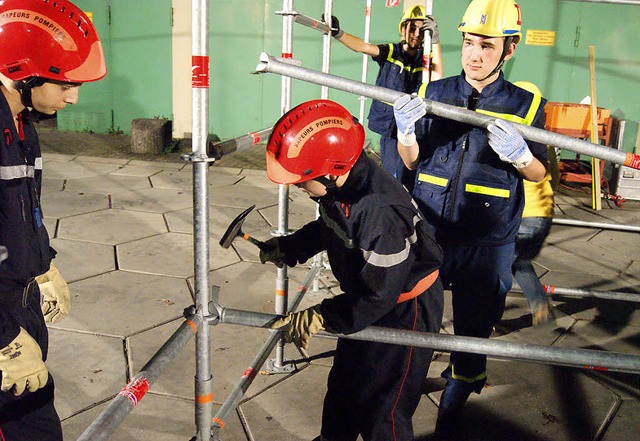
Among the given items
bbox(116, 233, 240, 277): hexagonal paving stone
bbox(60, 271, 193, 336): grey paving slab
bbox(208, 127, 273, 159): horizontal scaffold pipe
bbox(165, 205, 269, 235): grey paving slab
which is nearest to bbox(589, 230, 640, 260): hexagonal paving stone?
bbox(165, 205, 269, 235): grey paving slab

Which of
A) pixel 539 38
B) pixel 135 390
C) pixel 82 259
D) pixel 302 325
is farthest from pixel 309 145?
pixel 539 38

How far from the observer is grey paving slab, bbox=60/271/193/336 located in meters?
3.75

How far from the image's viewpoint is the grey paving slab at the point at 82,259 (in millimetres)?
4492

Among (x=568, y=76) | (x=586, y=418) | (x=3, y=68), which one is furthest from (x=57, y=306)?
(x=568, y=76)

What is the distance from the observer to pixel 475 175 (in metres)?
2.60

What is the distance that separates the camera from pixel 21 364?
1723 mm

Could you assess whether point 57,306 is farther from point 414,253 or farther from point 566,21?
point 566,21

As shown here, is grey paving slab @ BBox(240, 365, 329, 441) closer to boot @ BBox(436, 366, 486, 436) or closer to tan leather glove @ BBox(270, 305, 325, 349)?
boot @ BBox(436, 366, 486, 436)

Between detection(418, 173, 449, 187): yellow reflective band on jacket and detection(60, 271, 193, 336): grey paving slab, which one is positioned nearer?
detection(418, 173, 449, 187): yellow reflective band on jacket

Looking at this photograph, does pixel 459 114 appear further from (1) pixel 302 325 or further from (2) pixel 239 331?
(2) pixel 239 331

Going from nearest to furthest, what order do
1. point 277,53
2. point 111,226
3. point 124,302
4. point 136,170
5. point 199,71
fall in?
1. point 199,71
2. point 124,302
3. point 111,226
4. point 136,170
5. point 277,53

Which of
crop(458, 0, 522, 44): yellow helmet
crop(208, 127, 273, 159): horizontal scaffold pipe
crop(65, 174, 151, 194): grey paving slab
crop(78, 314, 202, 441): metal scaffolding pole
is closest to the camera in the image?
crop(78, 314, 202, 441): metal scaffolding pole

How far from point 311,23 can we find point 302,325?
1.89 m

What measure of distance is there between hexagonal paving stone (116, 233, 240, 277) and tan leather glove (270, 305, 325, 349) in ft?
8.61
